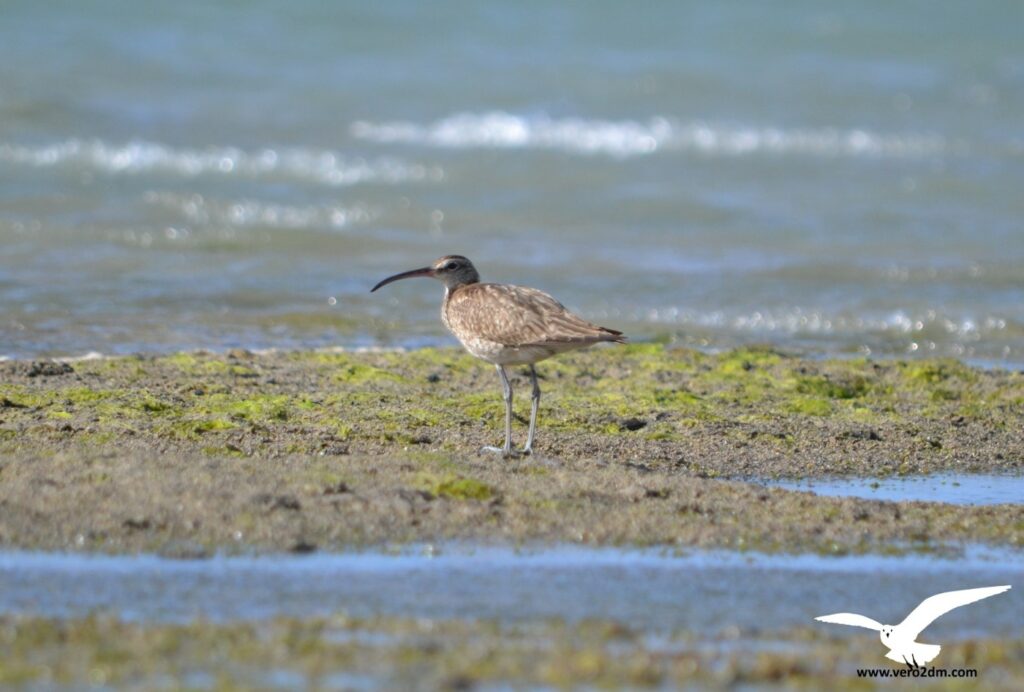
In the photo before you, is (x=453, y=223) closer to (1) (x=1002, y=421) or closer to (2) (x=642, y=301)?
(2) (x=642, y=301)

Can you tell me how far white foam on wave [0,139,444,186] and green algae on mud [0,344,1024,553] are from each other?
36.1 feet

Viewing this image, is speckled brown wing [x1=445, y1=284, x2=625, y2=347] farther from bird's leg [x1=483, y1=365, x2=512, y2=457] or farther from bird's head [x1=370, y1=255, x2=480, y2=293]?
bird's head [x1=370, y1=255, x2=480, y2=293]

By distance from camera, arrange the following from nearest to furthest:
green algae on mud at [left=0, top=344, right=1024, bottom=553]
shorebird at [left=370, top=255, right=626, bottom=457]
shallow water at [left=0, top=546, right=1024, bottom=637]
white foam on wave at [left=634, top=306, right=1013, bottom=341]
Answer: shallow water at [left=0, top=546, right=1024, bottom=637], green algae on mud at [left=0, top=344, right=1024, bottom=553], shorebird at [left=370, top=255, right=626, bottom=457], white foam on wave at [left=634, top=306, right=1013, bottom=341]

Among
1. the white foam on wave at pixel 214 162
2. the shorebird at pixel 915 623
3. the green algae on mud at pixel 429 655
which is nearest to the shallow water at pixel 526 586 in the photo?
the shorebird at pixel 915 623

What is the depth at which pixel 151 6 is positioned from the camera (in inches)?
1204

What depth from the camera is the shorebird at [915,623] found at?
4.99 m

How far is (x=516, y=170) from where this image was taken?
2159cm

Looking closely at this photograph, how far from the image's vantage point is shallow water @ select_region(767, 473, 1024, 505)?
7277mm

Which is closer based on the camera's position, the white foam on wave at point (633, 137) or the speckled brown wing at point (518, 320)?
the speckled brown wing at point (518, 320)

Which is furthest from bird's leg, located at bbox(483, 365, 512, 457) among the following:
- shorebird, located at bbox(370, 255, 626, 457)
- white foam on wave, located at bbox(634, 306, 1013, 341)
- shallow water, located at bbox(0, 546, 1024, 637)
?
white foam on wave, located at bbox(634, 306, 1013, 341)

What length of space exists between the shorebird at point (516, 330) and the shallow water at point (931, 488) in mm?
1350

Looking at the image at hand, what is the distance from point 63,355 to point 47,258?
461 centimetres

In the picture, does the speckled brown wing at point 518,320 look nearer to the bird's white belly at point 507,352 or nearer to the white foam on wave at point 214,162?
the bird's white belly at point 507,352

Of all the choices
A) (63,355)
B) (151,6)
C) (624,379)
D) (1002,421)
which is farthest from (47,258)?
(151,6)
